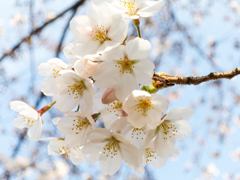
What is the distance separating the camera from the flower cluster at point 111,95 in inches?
36.5

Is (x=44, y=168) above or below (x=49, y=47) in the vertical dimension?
below

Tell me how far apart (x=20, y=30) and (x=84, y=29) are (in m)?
3.81

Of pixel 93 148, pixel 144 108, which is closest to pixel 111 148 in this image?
pixel 93 148

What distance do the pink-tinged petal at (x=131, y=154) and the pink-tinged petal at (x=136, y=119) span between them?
13 cm

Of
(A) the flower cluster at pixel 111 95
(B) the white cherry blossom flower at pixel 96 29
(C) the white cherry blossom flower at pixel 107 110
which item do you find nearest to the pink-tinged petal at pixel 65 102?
(A) the flower cluster at pixel 111 95

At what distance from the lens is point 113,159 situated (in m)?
1.14

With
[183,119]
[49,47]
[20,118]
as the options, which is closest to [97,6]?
[183,119]

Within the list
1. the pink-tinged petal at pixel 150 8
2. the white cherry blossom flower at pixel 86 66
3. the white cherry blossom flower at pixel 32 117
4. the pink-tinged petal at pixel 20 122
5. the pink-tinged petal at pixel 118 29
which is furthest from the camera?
the pink-tinged petal at pixel 20 122

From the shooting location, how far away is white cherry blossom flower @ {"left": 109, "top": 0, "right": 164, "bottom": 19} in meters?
1.09

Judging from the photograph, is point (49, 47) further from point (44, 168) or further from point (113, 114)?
point (113, 114)

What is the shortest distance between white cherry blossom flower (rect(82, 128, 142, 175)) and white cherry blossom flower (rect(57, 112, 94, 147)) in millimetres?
60

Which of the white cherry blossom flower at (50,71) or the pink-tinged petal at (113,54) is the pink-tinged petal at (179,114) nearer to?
the pink-tinged petal at (113,54)

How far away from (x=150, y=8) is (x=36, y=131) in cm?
101

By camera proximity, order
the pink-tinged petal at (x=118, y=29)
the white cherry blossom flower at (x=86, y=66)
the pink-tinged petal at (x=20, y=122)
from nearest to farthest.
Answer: the white cherry blossom flower at (x=86, y=66) → the pink-tinged petal at (x=118, y=29) → the pink-tinged petal at (x=20, y=122)
